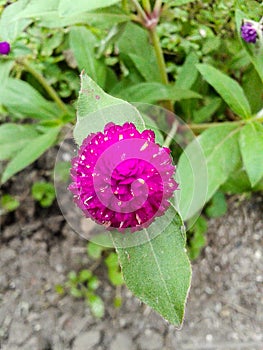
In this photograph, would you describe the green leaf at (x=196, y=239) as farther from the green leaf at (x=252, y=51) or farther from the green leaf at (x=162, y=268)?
the green leaf at (x=162, y=268)

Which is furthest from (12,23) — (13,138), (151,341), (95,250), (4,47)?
(151,341)

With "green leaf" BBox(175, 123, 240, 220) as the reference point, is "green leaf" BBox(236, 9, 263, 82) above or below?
above

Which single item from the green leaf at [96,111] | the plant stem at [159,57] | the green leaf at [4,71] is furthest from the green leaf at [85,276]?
the green leaf at [96,111]

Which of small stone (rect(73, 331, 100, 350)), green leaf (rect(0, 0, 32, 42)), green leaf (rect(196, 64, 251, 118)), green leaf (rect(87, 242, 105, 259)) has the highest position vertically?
green leaf (rect(0, 0, 32, 42))

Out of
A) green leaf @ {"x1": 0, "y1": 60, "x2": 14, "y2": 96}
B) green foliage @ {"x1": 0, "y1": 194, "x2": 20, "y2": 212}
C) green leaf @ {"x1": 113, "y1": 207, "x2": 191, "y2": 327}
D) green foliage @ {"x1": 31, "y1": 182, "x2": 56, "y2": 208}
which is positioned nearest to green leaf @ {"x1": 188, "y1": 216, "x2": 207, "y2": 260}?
green foliage @ {"x1": 31, "y1": 182, "x2": 56, "y2": 208}

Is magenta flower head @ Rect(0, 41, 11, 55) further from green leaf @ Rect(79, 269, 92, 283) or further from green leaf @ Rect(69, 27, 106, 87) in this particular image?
green leaf @ Rect(79, 269, 92, 283)

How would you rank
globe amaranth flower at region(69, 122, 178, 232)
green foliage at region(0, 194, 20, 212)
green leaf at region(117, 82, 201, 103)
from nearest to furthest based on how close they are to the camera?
globe amaranth flower at region(69, 122, 178, 232) → green leaf at region(117, 82, 201, 103) → green foliage at region(0, 194, 20, 212)

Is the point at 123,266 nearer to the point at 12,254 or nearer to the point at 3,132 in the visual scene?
the point at 3,132

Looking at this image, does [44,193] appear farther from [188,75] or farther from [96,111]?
[96,111]
